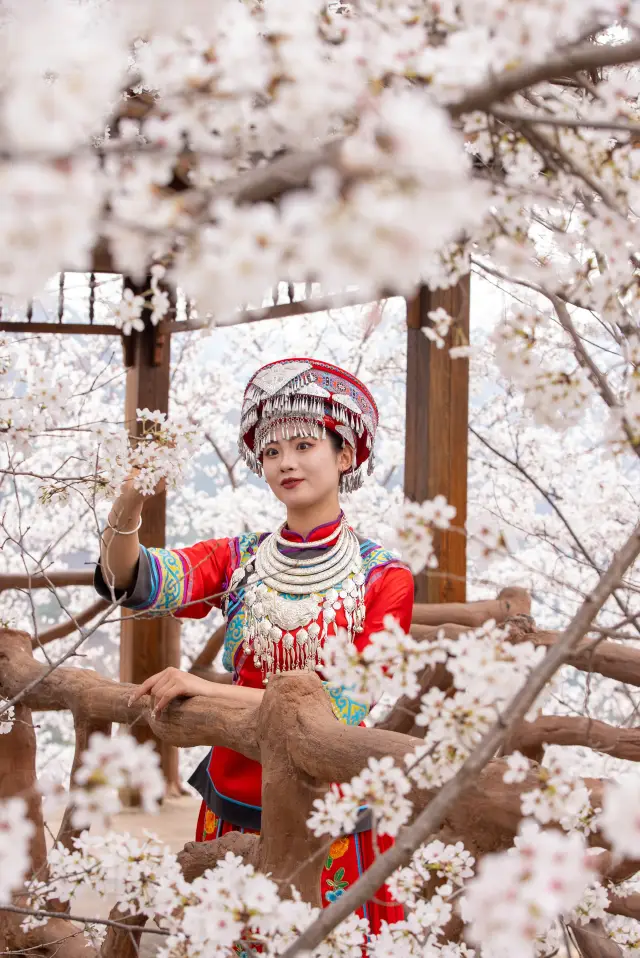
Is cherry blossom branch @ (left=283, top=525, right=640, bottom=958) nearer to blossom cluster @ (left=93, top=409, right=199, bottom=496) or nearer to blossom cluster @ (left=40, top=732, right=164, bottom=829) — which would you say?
blossom cluster @ (left=40, top=732, right=164, bottom=829)

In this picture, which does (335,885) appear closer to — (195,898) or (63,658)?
(195,898)

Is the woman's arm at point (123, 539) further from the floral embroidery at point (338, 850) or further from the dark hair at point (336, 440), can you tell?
the floral embroidery at point (338, 850)

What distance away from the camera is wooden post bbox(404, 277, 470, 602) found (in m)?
3.50

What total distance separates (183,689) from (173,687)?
18 millimetres

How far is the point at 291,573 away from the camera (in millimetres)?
1766

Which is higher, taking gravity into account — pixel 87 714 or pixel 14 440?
pixel 14 440

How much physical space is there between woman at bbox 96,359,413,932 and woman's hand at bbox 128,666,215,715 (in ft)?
0.63

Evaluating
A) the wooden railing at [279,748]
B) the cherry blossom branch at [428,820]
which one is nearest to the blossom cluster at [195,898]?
the wooden railing at [279,748]

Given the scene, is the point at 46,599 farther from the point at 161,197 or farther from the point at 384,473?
the point at 161,197

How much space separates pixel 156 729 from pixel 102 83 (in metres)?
1.25

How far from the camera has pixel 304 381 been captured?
1.75 m

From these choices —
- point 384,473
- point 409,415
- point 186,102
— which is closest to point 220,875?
point 186,102

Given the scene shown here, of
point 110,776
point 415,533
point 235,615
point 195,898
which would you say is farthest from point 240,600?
point 110,776

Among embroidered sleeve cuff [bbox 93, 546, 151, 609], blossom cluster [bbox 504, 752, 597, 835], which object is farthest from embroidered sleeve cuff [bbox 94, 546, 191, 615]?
blossom cluster [bbox 504, 752, 597, 835]
